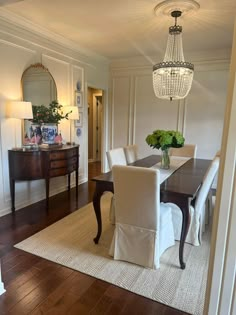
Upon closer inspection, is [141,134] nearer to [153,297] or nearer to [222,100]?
[222,100]

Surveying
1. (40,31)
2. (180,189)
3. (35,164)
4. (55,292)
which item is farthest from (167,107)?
(55,292)

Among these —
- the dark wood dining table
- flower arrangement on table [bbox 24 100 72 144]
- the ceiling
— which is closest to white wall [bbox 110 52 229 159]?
the ceiling

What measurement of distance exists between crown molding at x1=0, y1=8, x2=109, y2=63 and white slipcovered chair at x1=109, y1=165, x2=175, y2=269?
249 cm

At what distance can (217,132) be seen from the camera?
4621 mm

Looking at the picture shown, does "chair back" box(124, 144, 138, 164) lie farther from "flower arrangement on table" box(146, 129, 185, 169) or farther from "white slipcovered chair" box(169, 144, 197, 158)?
"white slipcovered chair" box(169, 144, 197, 158)

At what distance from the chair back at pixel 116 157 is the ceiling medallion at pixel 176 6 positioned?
1.78 m

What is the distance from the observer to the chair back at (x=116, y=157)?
2977 millimetres

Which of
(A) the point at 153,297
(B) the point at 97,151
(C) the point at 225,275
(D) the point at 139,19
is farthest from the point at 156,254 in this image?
(B) the point at 97,151

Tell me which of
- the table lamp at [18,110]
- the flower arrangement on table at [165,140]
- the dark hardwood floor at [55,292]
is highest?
the table lamp at [18,110]

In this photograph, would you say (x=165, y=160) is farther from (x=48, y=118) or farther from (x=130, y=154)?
(x=48, y=118)

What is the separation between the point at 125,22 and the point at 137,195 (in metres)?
2.45

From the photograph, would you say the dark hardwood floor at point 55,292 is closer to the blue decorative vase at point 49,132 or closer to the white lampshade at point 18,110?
the white lampshade at point 18,110

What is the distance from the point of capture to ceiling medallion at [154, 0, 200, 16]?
2.54m

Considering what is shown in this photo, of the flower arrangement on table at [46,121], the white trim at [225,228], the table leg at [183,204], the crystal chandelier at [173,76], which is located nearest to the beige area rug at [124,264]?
the table leg at [183,204]
